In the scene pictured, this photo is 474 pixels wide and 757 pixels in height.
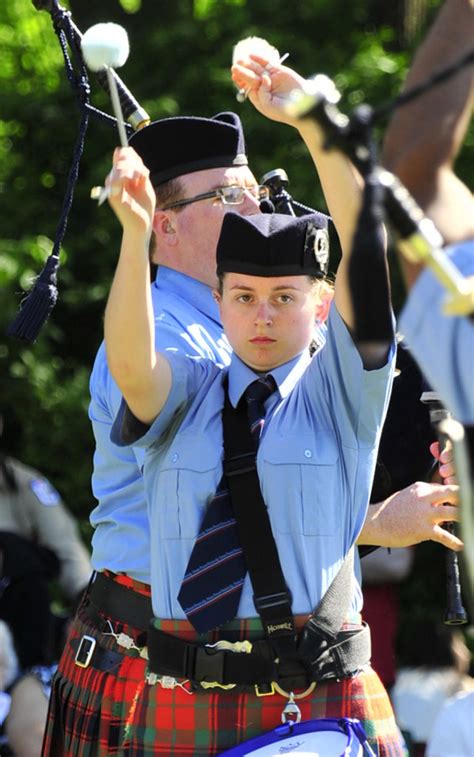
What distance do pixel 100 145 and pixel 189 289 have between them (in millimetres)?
4186

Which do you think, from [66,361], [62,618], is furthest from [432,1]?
[62,618]

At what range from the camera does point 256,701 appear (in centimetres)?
304

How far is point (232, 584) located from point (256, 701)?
0.25 m

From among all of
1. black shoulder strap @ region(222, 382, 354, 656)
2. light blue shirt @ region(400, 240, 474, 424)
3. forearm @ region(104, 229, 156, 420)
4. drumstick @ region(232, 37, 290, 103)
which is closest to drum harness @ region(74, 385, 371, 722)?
black shoulder strap @ region(222, 382, 354, 656)

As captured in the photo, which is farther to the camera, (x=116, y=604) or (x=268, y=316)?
(x=116, y=604)

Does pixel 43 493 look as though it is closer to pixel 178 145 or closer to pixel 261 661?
pixel 178 145

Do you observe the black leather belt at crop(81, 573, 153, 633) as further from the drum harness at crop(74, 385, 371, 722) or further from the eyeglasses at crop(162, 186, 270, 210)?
the eyeglasses at crop(162, 186, 270, 210)

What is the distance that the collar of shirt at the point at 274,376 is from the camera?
125 inches

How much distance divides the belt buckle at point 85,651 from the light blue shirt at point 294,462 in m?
0.67

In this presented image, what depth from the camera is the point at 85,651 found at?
3.74 metres

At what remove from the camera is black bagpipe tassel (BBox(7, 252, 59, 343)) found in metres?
3.68

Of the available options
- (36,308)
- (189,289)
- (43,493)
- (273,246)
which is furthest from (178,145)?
(43,493)

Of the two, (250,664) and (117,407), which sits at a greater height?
(117,407)

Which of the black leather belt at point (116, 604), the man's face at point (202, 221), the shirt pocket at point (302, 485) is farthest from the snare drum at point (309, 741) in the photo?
the man's face at point (202, 221)
